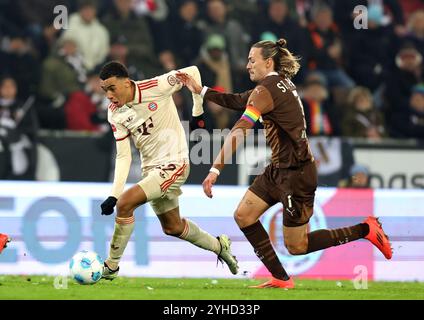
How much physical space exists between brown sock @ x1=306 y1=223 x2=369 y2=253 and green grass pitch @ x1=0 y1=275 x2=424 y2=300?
46 cm

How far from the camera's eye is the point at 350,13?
1897 cm

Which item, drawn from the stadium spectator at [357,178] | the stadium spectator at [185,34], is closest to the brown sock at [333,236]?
the stadium spectator at [357,178]

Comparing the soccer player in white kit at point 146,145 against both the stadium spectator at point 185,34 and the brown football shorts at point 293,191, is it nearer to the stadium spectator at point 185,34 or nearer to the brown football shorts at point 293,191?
the brown football shorts at point 293,191

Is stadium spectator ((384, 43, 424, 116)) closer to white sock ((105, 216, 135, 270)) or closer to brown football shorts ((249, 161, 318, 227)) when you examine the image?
brown football shorts ((249, 161, 318, 227))

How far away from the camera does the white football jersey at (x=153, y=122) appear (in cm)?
1056

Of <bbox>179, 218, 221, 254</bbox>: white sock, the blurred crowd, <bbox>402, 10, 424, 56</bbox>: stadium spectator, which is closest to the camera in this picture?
<bbox>179, 218, 221, 254</bbox>: white sock

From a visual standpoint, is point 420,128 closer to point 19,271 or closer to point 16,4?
point 16,4

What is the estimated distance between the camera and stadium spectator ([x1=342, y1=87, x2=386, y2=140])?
1755cm

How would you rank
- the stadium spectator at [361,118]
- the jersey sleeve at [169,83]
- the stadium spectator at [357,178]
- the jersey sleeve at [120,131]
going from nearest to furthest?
1. the jersey sleeve at [120,131]
2. the jersey sleeve at [169,83]
3. the stadium spectator at [357,178]
4. the stadium spectator at [361,118]

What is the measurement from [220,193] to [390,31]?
7.15 metres

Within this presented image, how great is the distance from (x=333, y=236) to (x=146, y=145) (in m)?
2.03

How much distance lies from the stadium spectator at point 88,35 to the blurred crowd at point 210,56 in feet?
0.05

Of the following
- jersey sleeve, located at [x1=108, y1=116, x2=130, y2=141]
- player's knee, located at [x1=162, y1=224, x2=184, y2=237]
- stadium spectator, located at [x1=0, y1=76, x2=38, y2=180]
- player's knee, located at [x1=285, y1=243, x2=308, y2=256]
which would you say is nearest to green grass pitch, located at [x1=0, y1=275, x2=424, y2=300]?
player's knee, located at [x1=285, y1=243, x2=308, y2=256]

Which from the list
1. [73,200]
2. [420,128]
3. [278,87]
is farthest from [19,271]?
[420,128]
